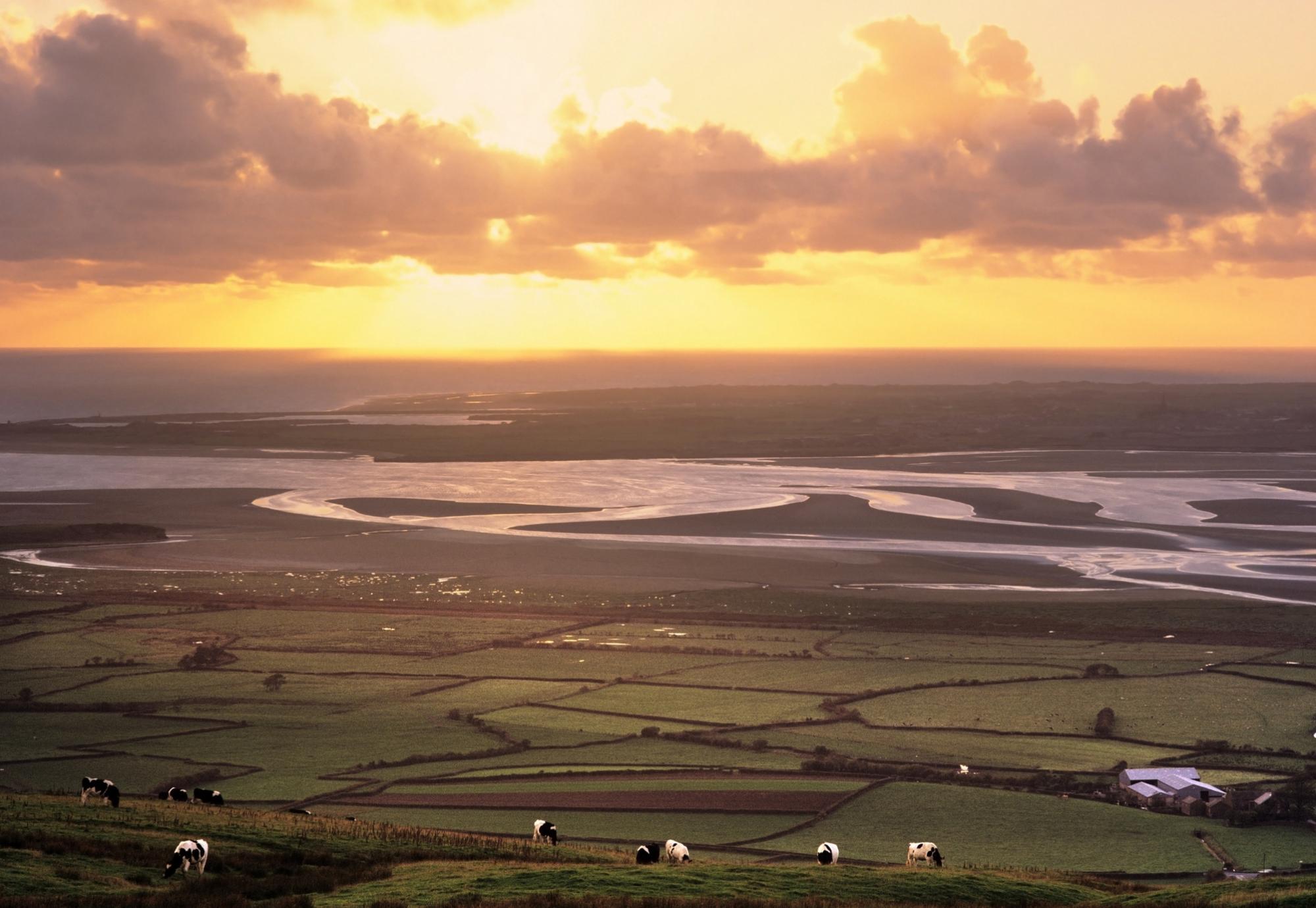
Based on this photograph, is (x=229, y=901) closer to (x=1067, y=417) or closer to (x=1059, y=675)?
(x=1059, y=675)

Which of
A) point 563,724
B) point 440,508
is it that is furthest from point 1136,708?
point 440,508

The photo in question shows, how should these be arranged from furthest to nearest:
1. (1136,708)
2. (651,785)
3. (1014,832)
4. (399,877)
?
(1136,708), (651,785), (1014,832), (399,877)

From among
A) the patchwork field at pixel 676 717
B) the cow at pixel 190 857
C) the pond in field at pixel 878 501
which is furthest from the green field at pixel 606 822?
the pond in field at pixel 878 501

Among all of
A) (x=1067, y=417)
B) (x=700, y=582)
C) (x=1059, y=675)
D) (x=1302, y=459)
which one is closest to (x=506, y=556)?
(x=700, y=582)

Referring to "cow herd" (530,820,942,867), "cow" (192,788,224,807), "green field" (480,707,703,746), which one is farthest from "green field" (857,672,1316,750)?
"cow" (192,788,224,807)

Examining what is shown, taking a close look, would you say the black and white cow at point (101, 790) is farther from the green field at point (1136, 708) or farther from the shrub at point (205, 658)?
the green field at point (1136, 708)

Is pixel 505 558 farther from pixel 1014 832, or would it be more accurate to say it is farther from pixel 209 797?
pixel 1014 832
